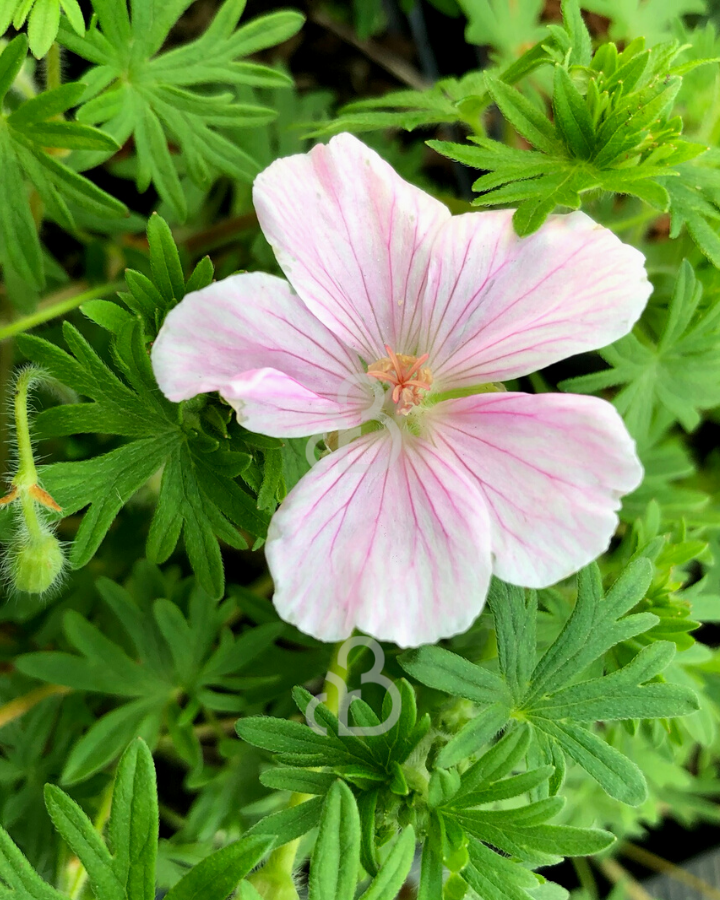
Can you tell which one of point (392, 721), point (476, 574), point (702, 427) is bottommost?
point (702, 427)

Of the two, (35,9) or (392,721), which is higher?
(35,9)

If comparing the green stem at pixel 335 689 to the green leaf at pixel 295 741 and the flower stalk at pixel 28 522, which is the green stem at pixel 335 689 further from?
the flower stalk at pixel 28 522

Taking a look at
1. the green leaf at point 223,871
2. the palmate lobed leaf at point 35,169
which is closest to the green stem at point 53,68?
the palmate lobed leaf at point 35,169

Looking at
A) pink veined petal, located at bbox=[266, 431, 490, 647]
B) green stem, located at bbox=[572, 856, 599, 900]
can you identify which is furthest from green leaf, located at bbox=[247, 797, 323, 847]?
green stem, located at bbox=[572, 856, 599, 900]

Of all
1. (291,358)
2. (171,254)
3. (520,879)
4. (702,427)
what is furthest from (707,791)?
(171,254)

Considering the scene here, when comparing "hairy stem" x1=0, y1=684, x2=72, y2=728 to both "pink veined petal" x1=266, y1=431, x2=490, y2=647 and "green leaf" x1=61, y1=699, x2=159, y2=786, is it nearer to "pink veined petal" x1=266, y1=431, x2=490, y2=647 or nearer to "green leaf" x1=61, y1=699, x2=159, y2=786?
"green leaf" x1=61, y1=699, x2=159, y2=786

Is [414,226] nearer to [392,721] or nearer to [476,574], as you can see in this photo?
[476,574]

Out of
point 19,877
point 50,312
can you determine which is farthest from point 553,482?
point 50,312

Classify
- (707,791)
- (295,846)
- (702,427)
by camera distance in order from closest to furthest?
(295,846) < (707,791) < (702,427)
